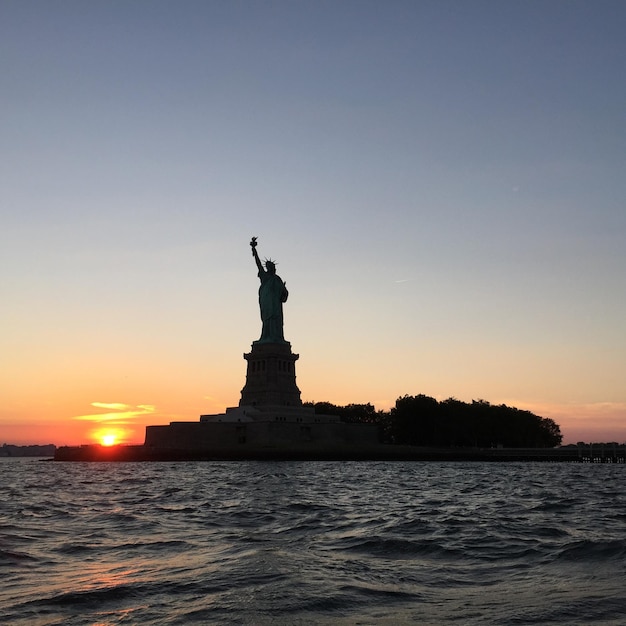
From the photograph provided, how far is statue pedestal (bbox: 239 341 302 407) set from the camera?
107 metres

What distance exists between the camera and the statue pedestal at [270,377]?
107 meters

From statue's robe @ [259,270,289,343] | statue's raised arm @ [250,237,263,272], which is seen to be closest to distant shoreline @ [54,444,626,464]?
statue's robe @ [259,270,289,343]

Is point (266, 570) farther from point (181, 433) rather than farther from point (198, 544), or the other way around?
point (181, 433)

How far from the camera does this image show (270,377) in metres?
107

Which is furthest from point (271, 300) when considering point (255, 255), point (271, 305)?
point (255, 255)

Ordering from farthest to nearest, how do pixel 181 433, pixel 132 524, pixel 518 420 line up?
pixel 518 420 → pixel 181 433 → pixel 132 524

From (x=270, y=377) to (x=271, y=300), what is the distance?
12.6 m

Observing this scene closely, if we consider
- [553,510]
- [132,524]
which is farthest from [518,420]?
[132,524]

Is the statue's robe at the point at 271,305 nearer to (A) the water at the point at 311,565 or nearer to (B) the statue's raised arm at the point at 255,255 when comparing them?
(B) the statue's raised arm at the point at 255,255

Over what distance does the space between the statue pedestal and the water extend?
3096 inches

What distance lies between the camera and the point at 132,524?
21891 mm

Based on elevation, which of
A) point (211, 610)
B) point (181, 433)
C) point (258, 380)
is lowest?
point (211, 610)

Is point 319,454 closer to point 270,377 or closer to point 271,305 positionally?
point 270,377

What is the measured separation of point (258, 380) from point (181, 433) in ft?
43.3
